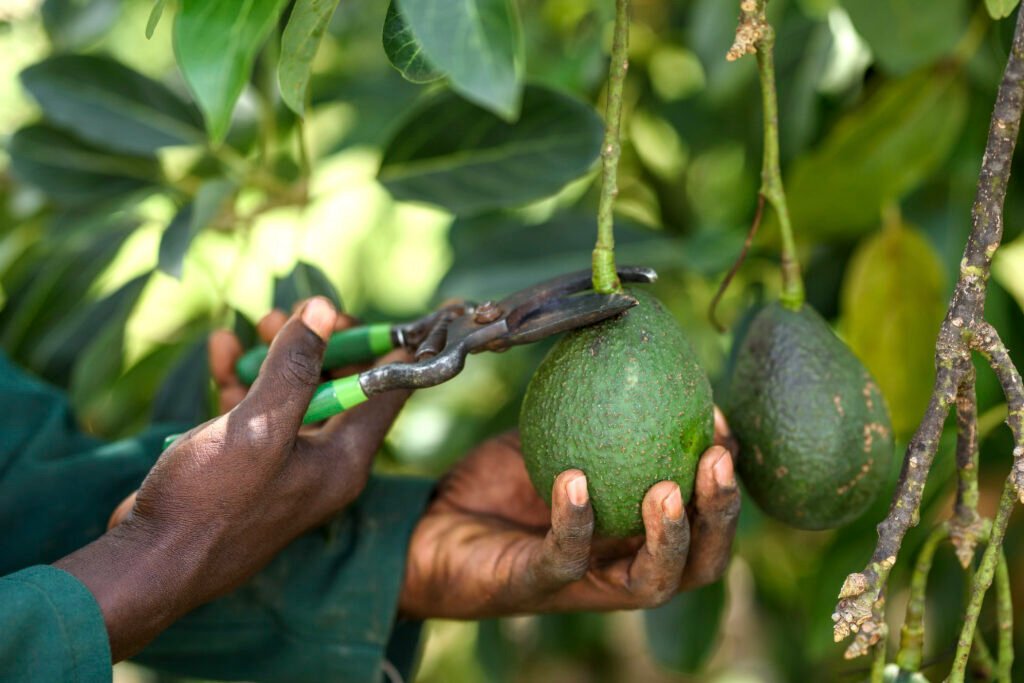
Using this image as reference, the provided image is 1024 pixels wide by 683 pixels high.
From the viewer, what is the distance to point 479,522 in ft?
4.00

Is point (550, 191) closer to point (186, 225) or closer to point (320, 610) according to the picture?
point (186, 225)

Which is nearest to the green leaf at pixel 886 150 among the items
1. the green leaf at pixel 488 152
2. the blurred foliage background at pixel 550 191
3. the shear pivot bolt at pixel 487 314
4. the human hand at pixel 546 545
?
the blurred foliage background at pixel 550 191

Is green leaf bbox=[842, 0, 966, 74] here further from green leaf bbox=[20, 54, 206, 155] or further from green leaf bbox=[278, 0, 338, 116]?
green leaf bbox=[20, 54, 206, 155]

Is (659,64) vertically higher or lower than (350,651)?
higher

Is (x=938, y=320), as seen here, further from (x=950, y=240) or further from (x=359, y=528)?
(x=359, y=528)

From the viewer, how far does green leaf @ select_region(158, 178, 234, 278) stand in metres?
1.22

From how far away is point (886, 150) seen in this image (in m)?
1.35

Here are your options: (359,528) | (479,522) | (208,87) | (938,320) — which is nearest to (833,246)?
(938,320)

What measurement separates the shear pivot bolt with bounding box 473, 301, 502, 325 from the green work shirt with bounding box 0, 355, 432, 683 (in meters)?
0.35

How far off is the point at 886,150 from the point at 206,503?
919 millimetres

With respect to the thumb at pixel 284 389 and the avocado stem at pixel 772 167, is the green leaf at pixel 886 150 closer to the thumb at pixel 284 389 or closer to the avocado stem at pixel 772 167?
the avocado stem at pixel 772 167

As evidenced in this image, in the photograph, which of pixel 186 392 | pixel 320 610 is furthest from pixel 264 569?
pixel 186 392

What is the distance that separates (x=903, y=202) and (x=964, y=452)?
712 mm

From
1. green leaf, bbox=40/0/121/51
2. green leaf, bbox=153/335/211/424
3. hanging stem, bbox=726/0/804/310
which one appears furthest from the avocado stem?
green leaf, bbox=40/0/121/51
